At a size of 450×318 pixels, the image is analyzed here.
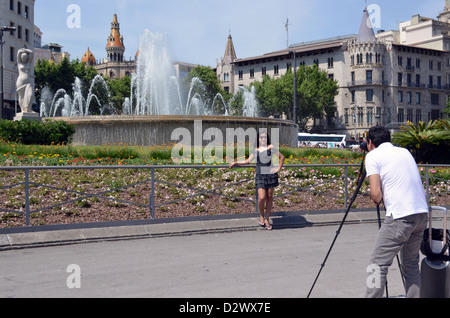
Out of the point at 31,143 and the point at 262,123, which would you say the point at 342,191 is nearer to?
the point at 262,123

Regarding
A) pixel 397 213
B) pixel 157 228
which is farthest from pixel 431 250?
pixel 157 228

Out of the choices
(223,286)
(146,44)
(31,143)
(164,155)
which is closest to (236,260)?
(223,286)

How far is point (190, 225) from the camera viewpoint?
369 inches

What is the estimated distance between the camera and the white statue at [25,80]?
67.0ft

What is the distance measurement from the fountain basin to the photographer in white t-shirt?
1457cm

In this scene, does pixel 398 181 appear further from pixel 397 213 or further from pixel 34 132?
pixel 34 132

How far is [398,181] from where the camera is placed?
4.43m

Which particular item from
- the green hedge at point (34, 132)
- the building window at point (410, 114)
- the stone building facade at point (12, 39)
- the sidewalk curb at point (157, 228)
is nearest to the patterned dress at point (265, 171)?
the sidewalk curb at point (157, 228)

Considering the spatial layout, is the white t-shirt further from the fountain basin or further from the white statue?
the white statue

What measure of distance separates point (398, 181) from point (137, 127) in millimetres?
15464

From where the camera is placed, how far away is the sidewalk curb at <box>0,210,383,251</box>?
8.13 meters

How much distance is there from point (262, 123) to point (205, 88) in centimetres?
6232

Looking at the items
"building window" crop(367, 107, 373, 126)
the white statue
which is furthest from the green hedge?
"building window" crop(367, 107, 373, 126)
